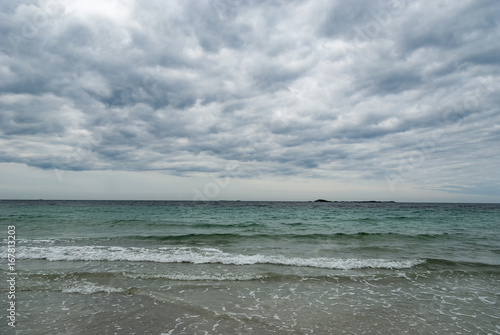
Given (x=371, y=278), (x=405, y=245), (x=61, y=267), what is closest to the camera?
(x=371, y=278)

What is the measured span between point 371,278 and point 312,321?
17.0 feet

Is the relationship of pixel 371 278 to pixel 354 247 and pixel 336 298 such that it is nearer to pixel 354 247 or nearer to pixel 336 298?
pixel 336 298

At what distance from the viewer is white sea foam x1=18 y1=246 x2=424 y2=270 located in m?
13.1

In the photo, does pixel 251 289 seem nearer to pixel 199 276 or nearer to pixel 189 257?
pixel 199 276

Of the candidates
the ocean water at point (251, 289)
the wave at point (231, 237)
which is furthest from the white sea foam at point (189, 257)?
the wave at point (231, 237)

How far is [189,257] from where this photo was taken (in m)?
14.1

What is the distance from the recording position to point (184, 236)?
2109cm

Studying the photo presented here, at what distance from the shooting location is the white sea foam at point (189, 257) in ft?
42.9

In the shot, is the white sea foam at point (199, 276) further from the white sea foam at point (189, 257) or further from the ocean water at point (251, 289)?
the white sea foam at point (189, 257)

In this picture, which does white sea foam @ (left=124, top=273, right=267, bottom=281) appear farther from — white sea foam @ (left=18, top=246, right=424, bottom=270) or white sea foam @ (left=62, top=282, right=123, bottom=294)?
white sea foam @ (left=18, top=246, right=424, bottom=270)

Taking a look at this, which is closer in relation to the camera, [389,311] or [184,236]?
[389,311]

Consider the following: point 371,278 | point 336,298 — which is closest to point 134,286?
point 336,298

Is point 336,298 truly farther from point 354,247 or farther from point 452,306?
point 354,247

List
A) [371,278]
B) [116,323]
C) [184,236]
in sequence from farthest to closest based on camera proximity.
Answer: [184,236] → [371,278] → [116,323]
